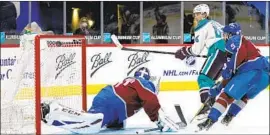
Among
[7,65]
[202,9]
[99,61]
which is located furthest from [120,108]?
[202,9]

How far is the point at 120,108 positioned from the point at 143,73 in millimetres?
422

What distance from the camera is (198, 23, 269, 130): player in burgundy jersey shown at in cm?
575

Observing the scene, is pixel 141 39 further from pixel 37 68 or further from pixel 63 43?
pixel 37 68

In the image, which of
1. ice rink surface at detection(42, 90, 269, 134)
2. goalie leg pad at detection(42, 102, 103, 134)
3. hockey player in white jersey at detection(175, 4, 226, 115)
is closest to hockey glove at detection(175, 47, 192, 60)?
hockey player in white jersey at detection(175, 4, 226, 115)

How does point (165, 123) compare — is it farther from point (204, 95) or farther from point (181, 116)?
point (204, 95)

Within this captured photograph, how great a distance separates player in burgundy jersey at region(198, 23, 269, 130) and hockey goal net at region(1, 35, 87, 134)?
132 cm

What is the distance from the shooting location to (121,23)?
6375 millimetres

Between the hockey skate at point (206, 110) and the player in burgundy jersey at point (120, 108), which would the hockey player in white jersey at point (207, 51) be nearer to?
the hockey skate at point (206, 110)

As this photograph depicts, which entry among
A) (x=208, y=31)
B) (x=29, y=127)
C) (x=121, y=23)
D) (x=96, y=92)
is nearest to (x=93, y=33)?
(x=121, y=23)

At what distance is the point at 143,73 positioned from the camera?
5.91 m

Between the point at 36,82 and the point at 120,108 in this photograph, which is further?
the point at 120,108

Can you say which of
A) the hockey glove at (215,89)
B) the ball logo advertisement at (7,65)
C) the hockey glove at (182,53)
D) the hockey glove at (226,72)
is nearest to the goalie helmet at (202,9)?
the hockey glove at (182,53)

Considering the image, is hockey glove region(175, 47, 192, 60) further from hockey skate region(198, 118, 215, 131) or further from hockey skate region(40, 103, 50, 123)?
hockey skate region(40, 103, 50, 123)

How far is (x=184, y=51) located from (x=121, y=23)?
0.73 meters
